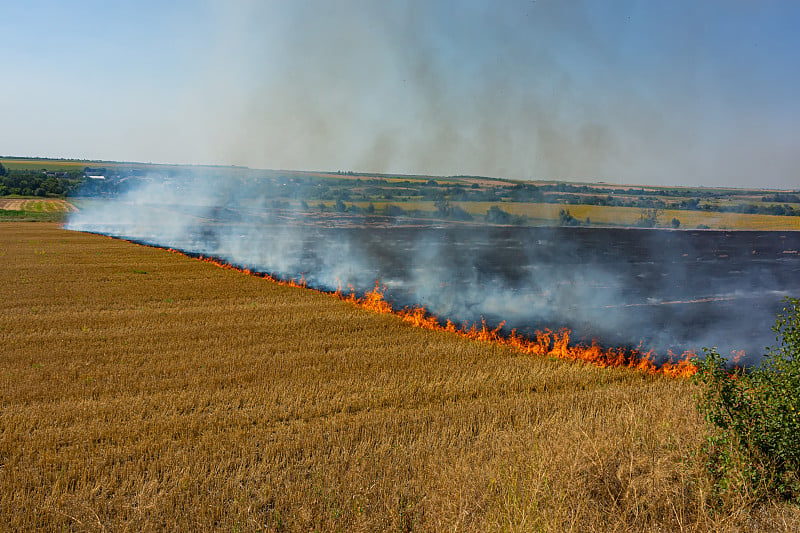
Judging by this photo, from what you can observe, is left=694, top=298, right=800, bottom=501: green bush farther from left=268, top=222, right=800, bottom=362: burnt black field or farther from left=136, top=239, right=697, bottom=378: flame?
left=268, top=222, right=800, bottom=362: burnt black field

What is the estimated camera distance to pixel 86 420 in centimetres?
844

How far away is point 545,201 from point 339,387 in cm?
7932

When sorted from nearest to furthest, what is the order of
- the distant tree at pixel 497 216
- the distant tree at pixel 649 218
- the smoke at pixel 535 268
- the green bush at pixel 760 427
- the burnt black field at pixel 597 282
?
the green bush at pixel 760 427
the burnt black field at pixel 597 282
the smoke at pixel 535 268
the distant tree at pixel 497 216
the distant tree at pixel 649 218

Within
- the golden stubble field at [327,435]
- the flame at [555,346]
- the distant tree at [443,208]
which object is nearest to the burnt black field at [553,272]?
the flame at [555,346]

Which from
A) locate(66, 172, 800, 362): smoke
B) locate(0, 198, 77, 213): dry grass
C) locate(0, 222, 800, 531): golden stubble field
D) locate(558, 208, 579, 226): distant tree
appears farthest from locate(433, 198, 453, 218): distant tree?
locate(0, 222, 800, 531): golden stubble field

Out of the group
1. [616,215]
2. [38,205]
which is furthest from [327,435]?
[38,205]

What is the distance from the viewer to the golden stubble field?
18.9 ft

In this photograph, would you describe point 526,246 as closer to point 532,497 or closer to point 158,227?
point 158,227

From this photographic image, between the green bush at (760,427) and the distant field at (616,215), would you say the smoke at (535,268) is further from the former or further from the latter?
the distant field at (616,215)

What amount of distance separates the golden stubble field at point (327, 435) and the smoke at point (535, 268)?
569 centimetres

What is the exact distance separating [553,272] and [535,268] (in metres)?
1.64

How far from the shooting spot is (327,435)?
7.98 meters

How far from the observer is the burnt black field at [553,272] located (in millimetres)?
17750

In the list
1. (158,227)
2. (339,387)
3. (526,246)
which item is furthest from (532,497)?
(158,227)
